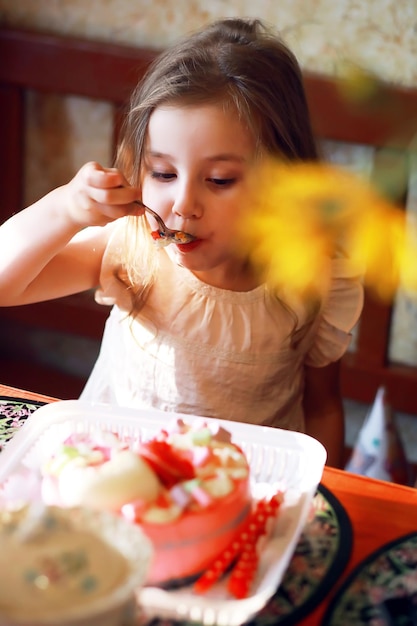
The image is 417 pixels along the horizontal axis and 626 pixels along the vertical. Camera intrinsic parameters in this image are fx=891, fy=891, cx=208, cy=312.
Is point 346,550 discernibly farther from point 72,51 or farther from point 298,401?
point 72,51

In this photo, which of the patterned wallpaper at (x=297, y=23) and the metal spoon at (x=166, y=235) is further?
the patterned wallpaper at (x=297, y=23)

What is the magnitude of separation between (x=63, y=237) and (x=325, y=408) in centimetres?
53

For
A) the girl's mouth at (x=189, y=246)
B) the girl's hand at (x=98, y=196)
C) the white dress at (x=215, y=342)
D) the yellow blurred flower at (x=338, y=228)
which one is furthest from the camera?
the white dress at (x=215, y=342)

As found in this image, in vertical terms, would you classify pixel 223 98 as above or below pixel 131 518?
above

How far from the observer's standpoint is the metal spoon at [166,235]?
1109 mm

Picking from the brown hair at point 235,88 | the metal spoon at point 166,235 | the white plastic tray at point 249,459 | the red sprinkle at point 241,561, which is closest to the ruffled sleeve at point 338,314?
the brown hair at point 235,88

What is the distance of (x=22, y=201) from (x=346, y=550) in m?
1.56

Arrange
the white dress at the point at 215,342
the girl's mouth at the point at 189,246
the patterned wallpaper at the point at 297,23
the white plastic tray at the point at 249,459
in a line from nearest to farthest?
the white plastic tray at the point at 249,459 < the girl's mouth at the point at 189,246 < the white dress at the point at 215,342 < the patterned wallpaper at the point at 297,23

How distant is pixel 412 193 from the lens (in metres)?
1.82

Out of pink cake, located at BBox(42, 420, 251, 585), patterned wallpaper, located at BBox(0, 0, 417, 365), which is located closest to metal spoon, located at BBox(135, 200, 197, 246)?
pink cake, located at BBox(42, 420, 251, 585)

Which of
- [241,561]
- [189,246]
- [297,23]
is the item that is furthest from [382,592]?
[297,23]

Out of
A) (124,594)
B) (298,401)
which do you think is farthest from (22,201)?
(124,594)

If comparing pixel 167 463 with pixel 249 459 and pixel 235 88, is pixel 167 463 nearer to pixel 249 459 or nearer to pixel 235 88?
pixel 249 459

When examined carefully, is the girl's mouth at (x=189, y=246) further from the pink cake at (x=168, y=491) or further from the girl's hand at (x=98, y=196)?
the pink cake at (x=168, y=491)
